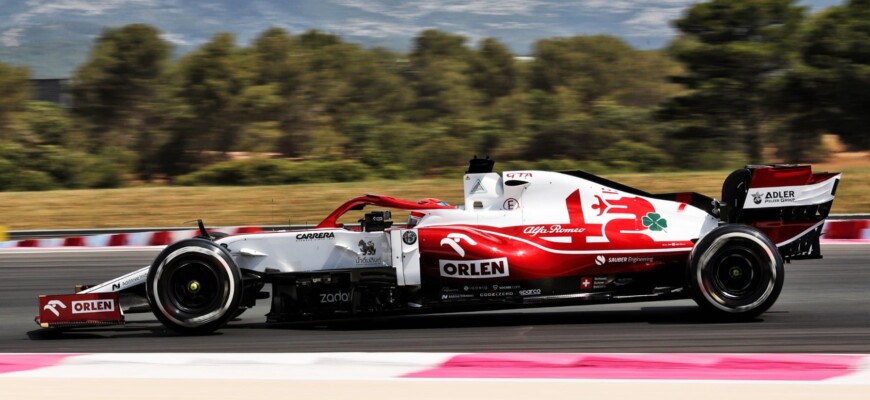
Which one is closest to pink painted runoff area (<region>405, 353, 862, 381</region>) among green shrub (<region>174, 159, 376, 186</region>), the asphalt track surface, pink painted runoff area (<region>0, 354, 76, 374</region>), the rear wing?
the asphalt track surface

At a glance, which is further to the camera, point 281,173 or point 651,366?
point 281,173

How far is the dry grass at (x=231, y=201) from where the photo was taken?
20.2 metres

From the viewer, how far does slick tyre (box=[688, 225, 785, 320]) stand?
25.1ft

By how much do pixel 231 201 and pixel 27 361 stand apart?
14.8 m

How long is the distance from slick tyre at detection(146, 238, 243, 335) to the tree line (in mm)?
19314

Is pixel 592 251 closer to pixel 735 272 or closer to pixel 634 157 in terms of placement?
pixel 735 272

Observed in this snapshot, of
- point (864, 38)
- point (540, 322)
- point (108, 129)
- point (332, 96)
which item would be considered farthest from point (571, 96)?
point (540, 322)

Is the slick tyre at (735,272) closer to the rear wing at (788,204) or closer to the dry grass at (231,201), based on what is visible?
the rear wing at (788,204)

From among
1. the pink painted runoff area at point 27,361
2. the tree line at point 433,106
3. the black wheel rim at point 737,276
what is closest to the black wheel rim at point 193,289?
the pink painted runoff area at point 27,361

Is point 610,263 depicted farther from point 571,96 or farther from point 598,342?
point 571,96

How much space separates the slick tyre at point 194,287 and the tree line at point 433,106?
1931cm

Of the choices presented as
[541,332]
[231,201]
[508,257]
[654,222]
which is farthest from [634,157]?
[541,332]

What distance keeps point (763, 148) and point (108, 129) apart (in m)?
24.0

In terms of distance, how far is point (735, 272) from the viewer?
25.4 feet
